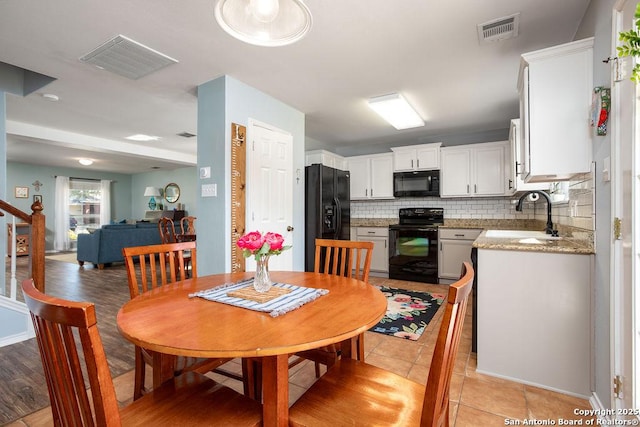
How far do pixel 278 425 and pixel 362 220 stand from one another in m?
4.97

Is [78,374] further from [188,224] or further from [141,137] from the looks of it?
[141,137]

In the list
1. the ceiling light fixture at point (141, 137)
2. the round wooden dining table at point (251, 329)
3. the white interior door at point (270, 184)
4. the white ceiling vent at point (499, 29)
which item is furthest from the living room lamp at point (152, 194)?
the white ceiling vent at point (499, 29)

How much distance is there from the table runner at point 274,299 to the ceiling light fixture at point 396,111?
2.63 metres

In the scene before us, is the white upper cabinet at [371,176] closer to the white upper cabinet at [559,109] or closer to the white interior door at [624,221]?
the white upper cabinet at [559,109]

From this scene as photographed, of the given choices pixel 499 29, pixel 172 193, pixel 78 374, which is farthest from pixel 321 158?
pixel 172 193

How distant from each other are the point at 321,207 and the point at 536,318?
9.28 ft

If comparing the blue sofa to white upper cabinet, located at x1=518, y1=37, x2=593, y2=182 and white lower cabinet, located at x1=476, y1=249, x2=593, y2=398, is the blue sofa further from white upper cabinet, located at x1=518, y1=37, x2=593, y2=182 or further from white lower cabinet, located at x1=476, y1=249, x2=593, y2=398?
white upper cabinet, located at x1=518, y1=37, x2=593, y2=182

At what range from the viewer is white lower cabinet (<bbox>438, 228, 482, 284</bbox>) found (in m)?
4.41

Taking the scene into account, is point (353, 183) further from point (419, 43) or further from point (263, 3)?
point (263, 3)

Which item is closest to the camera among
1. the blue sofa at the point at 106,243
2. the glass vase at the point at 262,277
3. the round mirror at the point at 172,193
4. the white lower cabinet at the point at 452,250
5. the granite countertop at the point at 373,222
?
the glass vase at the point at 262,277

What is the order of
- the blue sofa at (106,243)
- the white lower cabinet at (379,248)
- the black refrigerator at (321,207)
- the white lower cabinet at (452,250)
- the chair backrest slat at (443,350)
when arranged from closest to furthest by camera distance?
the chair backrest slat at (443,350)
the black refrigerator at (321,207)
the white lower cabinet at (452,250)
the white lower cabinet at (379,248)
the blue sofa at (106,243)

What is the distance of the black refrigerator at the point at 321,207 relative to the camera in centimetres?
425

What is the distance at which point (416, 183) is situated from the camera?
497cm

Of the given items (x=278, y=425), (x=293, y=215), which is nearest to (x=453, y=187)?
(x=293, y=215)
